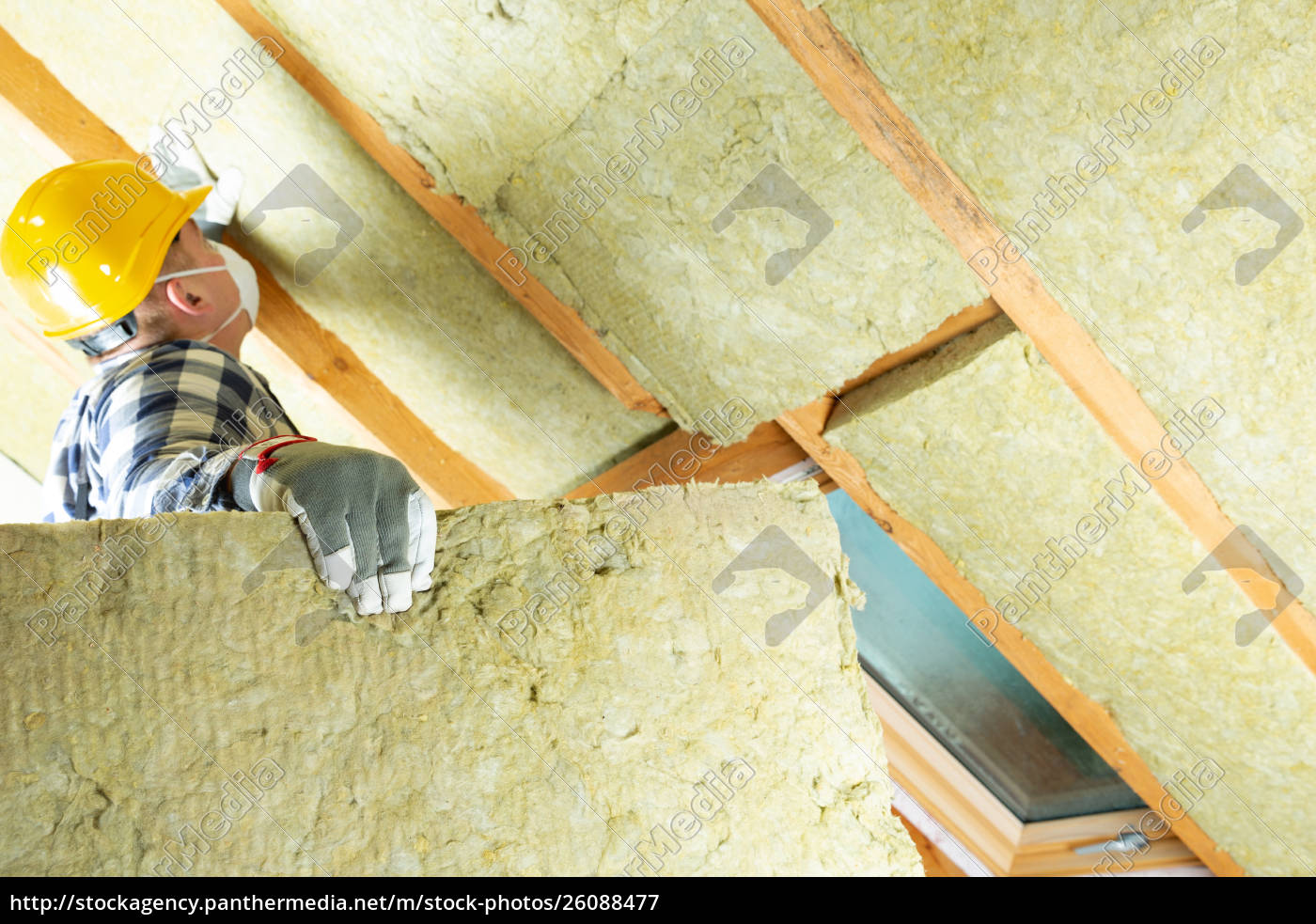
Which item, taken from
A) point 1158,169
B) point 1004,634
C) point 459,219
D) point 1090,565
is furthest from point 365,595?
point 1004,634

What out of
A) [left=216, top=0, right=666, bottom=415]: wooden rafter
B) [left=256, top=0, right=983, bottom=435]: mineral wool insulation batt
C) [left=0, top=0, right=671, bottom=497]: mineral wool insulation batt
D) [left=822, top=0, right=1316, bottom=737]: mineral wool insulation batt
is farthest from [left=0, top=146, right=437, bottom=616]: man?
[left=822, top=0, right=1316, bottom=737]: mineral wool insulation batt

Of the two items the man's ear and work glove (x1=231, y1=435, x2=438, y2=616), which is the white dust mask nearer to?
the man's ear

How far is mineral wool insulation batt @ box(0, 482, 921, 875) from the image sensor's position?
0.85 m

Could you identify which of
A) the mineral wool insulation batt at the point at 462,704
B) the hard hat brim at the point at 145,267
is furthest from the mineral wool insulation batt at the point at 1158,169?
the hard hat brim at the point at 145,267

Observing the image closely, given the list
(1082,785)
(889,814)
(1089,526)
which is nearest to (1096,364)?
(1089,526)

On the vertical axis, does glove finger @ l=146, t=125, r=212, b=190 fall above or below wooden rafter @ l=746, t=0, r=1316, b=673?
above

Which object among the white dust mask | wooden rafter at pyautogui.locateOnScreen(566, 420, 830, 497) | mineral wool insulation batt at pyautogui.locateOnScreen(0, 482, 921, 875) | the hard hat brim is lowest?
wooden rafter at pyautogui.locateOnScreen(566, 420, 830, 497)

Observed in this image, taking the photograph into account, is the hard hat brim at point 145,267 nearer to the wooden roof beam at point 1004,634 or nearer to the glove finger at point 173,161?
the glove finger at point 173,161

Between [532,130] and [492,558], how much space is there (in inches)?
39.0

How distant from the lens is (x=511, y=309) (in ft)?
6.81

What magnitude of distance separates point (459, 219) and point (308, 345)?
2.39 feet

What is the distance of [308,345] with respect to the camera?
92.8 inches

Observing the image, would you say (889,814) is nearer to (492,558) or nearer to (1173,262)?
(492,558)

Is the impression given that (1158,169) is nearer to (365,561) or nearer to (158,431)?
Result: (365,561)
